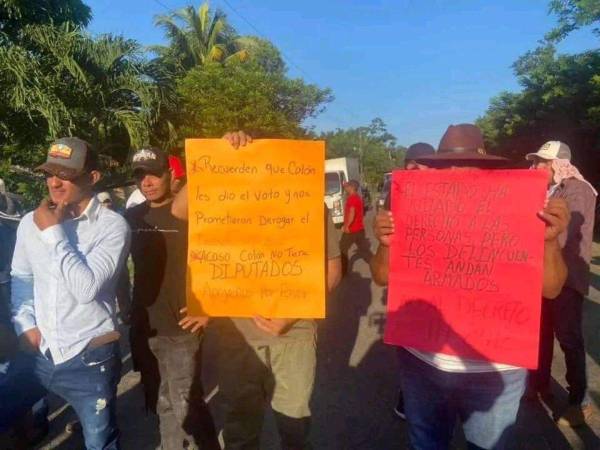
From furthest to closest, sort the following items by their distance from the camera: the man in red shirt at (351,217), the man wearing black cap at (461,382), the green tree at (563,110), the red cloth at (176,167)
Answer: the green tree at (563,110), the man in red shirt at (351,217), the red cloth at (176,167), the man wearing black cap at (461,382)

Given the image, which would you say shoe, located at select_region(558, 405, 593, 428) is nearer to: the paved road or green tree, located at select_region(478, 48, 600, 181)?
the paved road

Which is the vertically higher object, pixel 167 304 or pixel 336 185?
pixel 336 185

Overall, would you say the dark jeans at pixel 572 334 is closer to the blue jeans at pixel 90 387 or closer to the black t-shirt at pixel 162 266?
the black t-shirt at pixel 162 266

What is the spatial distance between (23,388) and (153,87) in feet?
41.1

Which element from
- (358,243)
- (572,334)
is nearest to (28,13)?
(358,243)

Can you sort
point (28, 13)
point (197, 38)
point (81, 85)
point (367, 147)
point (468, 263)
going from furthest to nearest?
point (367, 147) < point (197, 38) < point (28, 13) < point (81, 85) < point (468, 263)

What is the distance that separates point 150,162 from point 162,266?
0.58 metres

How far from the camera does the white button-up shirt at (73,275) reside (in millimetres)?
2191

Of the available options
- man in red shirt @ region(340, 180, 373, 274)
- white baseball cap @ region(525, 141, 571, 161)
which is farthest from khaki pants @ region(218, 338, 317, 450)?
man in red shirt @ region(340, 180, 373, 274)

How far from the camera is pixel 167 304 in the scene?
9.58 ft

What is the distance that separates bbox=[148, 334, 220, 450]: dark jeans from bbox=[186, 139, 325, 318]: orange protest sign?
2.03 feet

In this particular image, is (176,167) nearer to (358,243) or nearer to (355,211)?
(355,211)

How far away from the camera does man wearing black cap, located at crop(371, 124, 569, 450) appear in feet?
7.06

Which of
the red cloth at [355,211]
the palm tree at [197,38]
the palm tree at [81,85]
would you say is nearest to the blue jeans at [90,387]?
the red cloth at [355,211]
